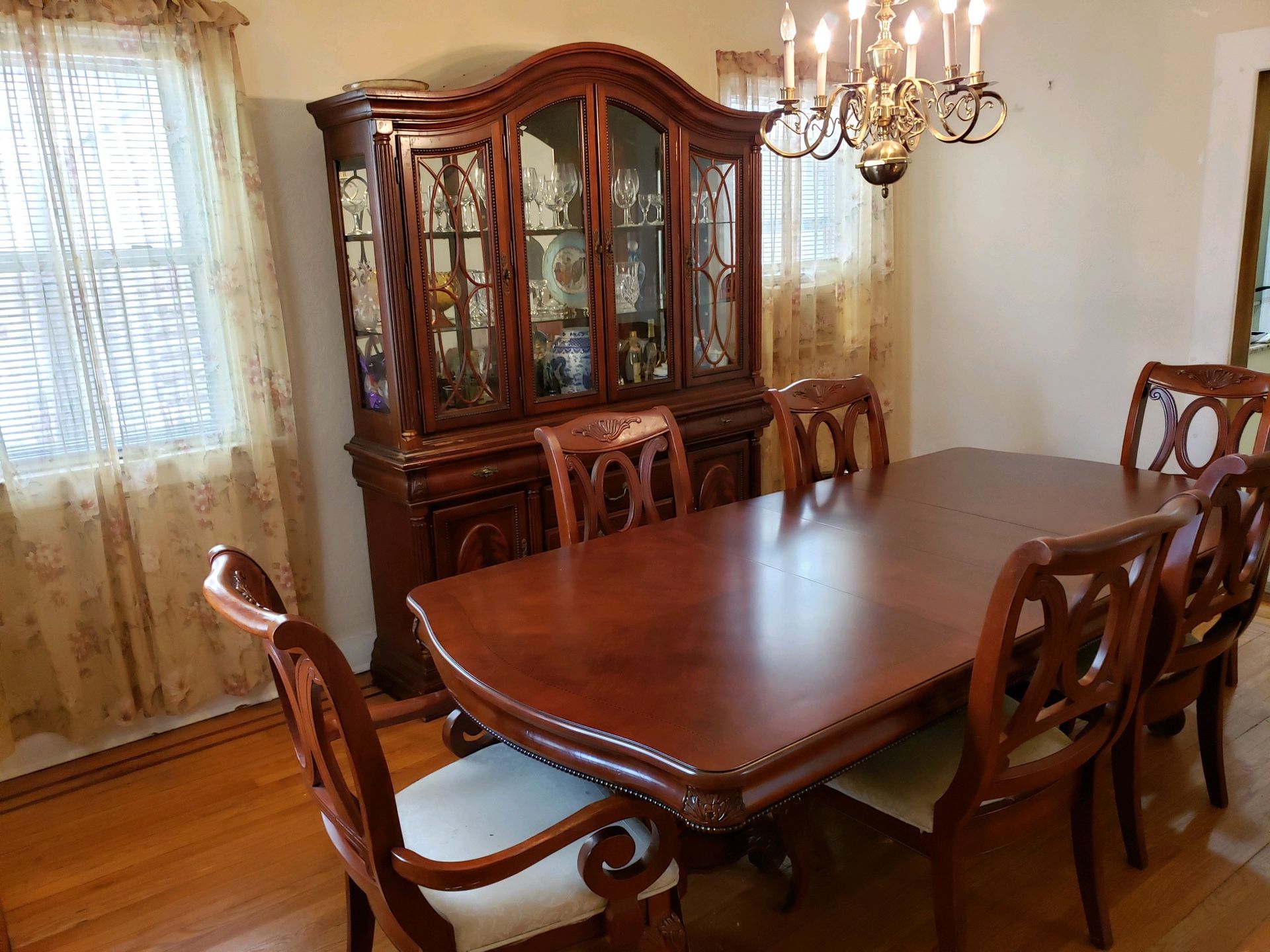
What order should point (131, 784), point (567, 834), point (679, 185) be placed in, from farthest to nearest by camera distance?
point (679, 185), point (131, 784), point (567, 834)

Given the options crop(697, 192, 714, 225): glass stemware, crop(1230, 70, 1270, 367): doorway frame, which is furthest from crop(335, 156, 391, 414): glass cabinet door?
crop(1230, 70, 1270, 367): doorway frame

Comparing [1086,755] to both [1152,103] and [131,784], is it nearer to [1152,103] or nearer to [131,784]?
[131,784]

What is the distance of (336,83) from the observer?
2830 mm

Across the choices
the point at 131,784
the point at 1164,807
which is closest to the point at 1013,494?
the point at 1164,807

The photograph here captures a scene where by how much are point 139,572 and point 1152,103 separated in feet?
12.2

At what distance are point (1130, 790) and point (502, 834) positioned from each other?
1.36 metres

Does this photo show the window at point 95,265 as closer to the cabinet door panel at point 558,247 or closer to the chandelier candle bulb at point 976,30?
the cabinet door panel at point 558,247

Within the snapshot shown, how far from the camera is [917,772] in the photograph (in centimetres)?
168

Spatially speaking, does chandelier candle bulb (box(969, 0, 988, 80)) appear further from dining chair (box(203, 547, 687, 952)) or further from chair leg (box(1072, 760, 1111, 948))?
dining chair (box(203, 547, 687, 952))

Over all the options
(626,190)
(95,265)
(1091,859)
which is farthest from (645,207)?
(1091,859)

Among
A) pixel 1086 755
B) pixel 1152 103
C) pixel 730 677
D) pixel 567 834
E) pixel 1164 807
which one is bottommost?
pixel 1164 807

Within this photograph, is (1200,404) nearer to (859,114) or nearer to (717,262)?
(859,114)

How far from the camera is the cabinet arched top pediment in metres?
2.51

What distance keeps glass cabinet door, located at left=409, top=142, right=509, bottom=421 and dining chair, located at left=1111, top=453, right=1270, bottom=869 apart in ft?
6.06
